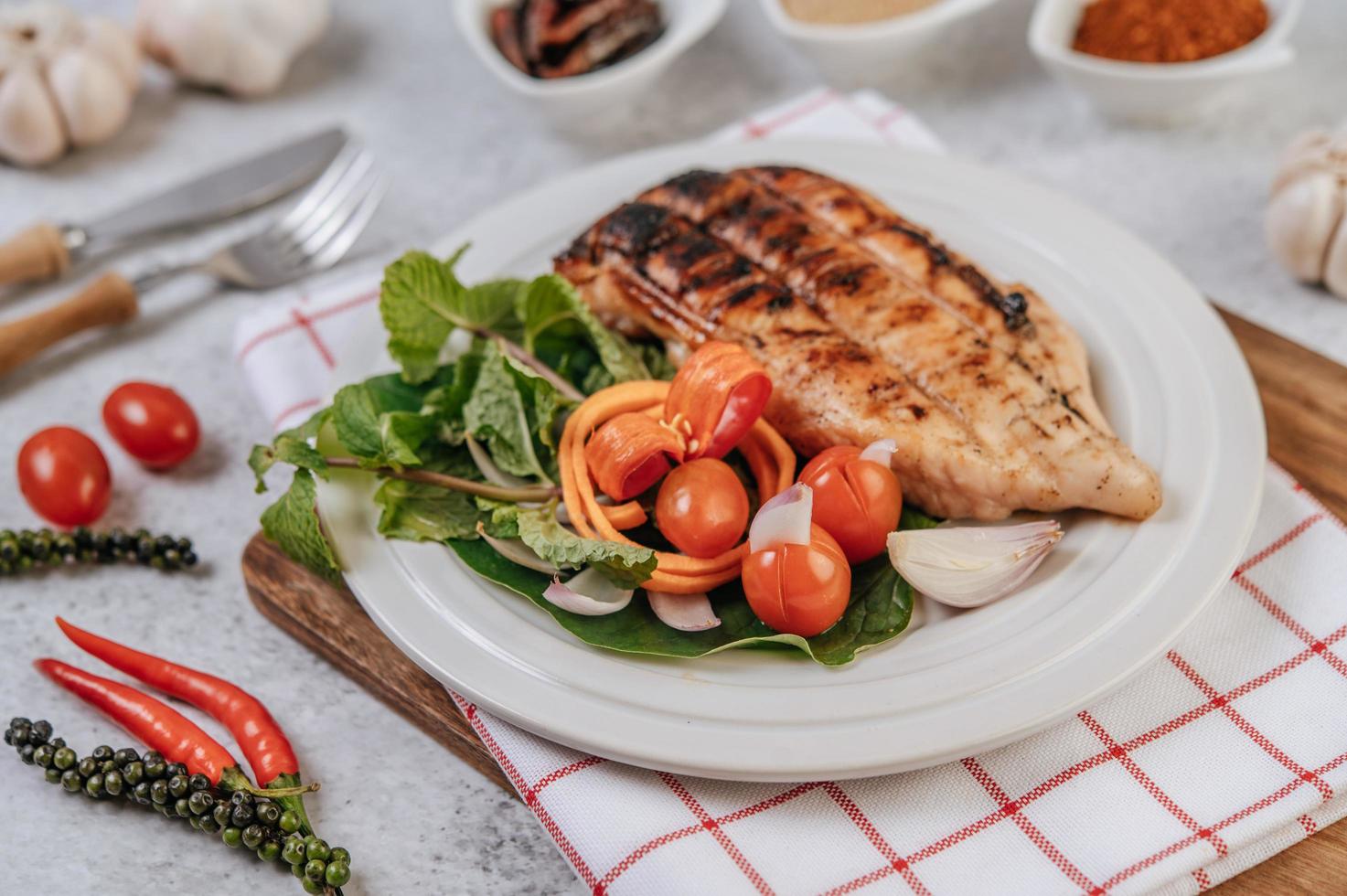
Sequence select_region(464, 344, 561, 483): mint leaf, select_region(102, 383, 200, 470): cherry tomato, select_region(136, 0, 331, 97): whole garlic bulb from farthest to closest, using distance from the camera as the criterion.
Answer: select_region(136, 0, 331, 97): whole garlic bulb, select_region(102, 383, 200, 470): cherry tomato, select_region(464, 344, 561, 483): mint leaf

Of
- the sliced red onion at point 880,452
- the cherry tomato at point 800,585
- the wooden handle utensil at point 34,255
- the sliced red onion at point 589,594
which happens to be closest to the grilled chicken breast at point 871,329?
the sliced red onion at point 880,452

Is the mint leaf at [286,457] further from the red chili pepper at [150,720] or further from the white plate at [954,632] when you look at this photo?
the red chili pepper at [150,720]

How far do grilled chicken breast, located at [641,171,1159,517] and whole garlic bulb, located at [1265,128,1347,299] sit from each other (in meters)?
1.44

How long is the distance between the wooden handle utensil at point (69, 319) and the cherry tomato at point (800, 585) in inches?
117

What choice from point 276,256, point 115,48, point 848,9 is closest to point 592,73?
point 848,9

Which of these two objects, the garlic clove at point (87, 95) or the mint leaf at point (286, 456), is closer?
the mint leaf at point (286, 456)

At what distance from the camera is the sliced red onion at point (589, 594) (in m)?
3.15

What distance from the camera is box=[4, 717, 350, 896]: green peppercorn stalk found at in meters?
2.97

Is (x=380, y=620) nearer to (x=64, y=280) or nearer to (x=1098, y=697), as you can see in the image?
(x=1098, y=697)

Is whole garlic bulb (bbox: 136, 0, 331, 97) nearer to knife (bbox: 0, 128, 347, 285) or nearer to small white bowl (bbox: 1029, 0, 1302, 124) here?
knife (bbox: 0, 128, 347, 285)

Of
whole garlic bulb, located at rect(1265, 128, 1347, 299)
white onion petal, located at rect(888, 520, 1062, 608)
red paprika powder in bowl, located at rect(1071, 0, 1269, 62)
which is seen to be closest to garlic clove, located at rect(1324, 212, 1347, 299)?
whole garlic bulb, located at rect(1265, 128, 1347, 299)

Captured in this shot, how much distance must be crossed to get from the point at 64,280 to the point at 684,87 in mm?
2844

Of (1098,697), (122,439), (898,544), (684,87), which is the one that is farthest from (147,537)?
(684,87)

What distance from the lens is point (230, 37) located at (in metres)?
5.75
